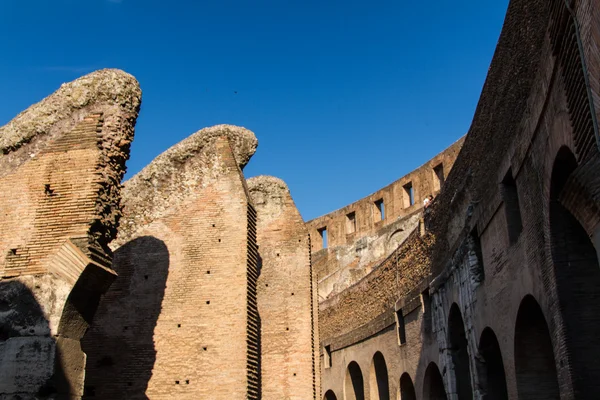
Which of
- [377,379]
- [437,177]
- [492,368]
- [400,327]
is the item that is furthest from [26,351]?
[437,177]

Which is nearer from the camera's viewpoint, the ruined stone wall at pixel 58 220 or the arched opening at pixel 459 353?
the ruined stone wall at pixel 58 220

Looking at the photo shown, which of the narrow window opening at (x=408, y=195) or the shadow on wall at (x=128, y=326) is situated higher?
the narrow window opening at (x=408, y=195)

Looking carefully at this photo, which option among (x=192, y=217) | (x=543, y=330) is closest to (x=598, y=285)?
(x=543, y=330)

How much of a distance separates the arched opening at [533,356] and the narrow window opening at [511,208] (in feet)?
2.90

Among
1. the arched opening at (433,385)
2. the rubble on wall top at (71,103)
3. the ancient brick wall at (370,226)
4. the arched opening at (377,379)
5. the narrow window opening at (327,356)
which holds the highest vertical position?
the ancient brick wall at (370,226)

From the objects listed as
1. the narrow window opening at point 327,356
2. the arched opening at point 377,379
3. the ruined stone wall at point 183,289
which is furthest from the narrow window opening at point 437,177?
the ruined stone wall at point 183,289

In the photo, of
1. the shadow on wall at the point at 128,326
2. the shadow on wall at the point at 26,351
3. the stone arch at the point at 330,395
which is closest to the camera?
the shadow on wall at the point at 26,351

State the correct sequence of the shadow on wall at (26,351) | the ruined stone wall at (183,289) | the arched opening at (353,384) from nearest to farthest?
the shadow on wall at (26,351) → the ruined stone wall at (183,289) → the arched opening at (353,384)

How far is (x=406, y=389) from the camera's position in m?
15.4

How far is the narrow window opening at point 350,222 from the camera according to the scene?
3297 centimetres

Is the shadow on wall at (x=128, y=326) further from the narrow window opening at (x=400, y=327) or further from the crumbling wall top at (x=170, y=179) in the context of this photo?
the narrow window opening at (x=400, y=327)

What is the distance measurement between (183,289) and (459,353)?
4866 millimetres

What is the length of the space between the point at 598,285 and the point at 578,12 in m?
2.53

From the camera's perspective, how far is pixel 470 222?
32.7 feet
